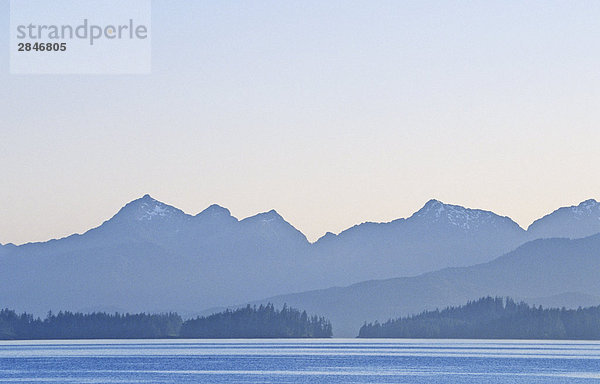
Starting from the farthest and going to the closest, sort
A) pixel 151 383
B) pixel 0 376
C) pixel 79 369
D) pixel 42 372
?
pixel 79 369
pixel 42 372
pixel 0 376
pixel 151 383

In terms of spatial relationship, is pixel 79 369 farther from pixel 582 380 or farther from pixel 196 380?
pixel 582 380

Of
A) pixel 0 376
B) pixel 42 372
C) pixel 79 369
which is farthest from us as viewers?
pixel 79 369

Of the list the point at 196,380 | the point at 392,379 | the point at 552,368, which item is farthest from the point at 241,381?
the point at 552,368

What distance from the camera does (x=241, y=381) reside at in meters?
162

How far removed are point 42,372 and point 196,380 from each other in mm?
33814

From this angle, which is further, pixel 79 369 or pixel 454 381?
pixel 79 369

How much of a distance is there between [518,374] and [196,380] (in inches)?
1939

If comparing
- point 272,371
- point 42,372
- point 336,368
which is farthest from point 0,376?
point 336,368

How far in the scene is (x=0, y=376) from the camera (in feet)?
570

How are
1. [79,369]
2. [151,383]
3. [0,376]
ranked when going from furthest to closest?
[79,369] < [0,376] < [151,383]

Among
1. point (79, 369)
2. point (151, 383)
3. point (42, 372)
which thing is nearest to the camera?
point (151, 383)

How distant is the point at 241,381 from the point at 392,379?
20568 millimetres

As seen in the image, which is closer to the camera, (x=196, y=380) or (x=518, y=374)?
(x=196, y=380)

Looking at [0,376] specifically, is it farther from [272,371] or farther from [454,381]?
[454,381]
